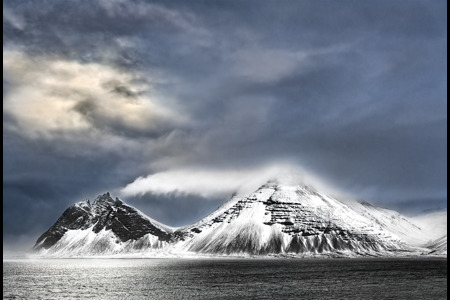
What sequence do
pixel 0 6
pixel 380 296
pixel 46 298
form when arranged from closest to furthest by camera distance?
pixel 0 6 < pixel 380 296 < pixel 46 298

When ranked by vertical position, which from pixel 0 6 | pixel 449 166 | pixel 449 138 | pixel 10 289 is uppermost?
pixel 0 6

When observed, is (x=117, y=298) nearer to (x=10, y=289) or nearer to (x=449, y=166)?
(x=10, y=289)

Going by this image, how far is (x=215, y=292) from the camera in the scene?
5138 inches

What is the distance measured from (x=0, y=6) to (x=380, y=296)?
109m

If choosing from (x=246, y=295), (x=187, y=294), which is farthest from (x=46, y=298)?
(x=246, y=295)

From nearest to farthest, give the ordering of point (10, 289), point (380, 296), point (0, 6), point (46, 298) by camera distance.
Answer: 1. point (0, 6)
2. point (380, 296)
3. point (46, 298)
4. point (10, 289)

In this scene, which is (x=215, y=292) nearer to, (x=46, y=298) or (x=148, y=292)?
(x=148, y=292)

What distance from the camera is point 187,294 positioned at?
127 m

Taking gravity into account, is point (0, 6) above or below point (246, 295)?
above

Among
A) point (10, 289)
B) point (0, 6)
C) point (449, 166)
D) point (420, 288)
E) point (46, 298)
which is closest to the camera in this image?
point (0, 6)

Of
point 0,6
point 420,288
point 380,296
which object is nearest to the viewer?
point 0,6

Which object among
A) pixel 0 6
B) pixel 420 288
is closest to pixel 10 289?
pixel 420 288

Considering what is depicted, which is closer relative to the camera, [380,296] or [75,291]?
[380,296]

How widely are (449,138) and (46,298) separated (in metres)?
113
